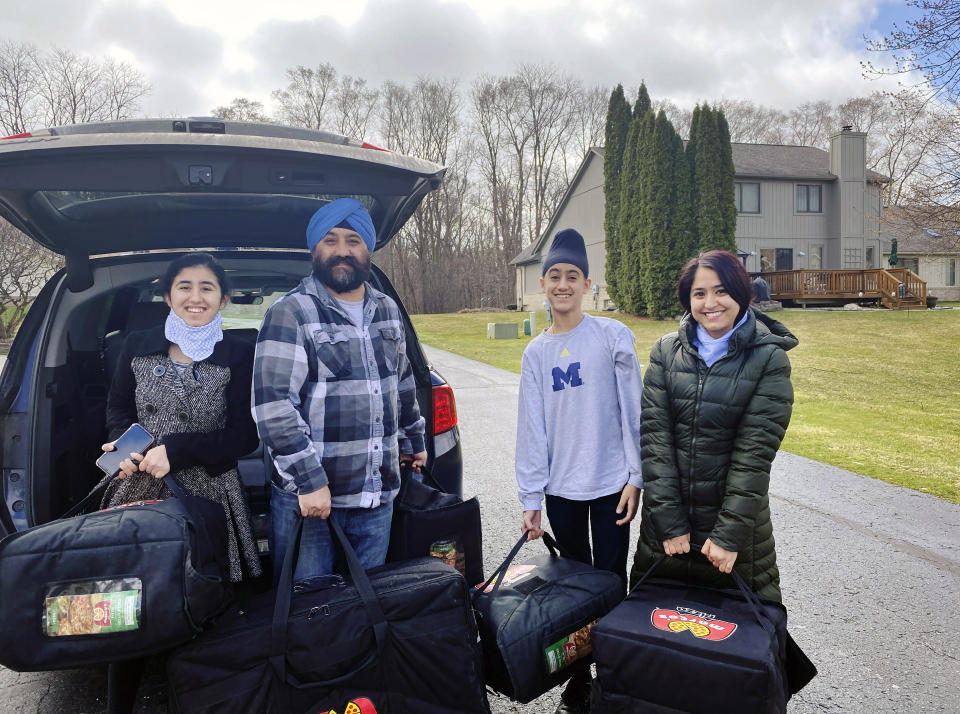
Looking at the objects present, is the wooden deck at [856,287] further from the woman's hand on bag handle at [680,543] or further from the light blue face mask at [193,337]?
the light blue face mask at [193,337]

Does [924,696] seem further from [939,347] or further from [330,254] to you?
[939,347]

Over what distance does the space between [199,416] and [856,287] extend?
3002cm

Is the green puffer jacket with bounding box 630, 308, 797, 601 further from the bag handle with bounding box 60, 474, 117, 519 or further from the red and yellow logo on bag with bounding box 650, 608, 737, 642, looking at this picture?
the bag handle with bounding box 60, 474, 117, 519

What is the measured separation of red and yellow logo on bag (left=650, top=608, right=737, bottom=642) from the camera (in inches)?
78.1

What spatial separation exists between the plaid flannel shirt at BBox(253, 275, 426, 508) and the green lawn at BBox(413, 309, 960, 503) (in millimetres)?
4962

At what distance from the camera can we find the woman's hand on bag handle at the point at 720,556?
223 centimetres

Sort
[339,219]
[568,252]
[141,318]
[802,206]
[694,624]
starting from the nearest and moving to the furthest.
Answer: [694,624], [339,219], [568,252], [141,318], [802,206]

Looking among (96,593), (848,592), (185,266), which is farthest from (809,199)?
(96,593)

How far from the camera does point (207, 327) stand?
253 cm

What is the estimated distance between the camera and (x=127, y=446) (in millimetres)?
2326

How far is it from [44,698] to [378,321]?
199 cm

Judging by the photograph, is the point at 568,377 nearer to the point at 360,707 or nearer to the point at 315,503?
the point at 315,503

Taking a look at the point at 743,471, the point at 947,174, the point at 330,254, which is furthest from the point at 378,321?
the point at 947,174

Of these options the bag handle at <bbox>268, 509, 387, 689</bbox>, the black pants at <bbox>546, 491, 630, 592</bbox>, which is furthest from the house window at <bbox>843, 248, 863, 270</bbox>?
the bag handle at <bbox>268, 509, 387, 689</bbox>
